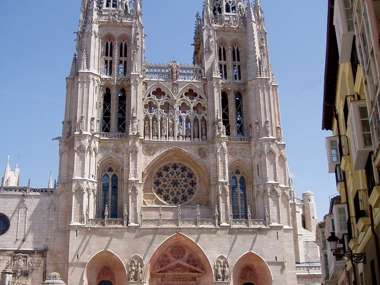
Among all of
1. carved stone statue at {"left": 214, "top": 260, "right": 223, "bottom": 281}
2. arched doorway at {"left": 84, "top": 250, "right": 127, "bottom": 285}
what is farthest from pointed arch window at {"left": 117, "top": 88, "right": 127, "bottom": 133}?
carved stone statue at {"left": 214, "top": 260, "right": 223, "bottom": 281}

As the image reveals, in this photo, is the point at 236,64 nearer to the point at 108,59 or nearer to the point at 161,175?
the point at 108,59

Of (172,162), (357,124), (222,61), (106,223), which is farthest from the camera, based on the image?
(222,61)

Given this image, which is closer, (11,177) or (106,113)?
(106,113)

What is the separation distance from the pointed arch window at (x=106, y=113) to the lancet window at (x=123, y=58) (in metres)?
1.75

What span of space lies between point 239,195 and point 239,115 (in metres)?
6.10

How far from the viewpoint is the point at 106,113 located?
3806cm

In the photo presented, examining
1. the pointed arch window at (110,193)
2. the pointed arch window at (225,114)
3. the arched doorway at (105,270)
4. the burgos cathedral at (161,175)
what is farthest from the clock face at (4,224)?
the pointed arch window at (225,114)

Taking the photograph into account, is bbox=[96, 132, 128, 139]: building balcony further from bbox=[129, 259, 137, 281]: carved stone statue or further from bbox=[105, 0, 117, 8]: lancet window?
bbox=[105, 0, 117, 8]: lancet window

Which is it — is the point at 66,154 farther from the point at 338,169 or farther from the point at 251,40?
the point at 338,169

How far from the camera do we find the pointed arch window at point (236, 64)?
40650 millimetres

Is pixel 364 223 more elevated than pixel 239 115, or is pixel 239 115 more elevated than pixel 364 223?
pixel 239 115

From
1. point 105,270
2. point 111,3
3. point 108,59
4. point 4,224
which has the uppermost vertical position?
point 111,3

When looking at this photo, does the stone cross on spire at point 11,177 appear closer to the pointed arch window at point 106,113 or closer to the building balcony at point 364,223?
the pointed arch window at point 106,113

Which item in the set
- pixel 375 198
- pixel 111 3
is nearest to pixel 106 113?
pixel 111 3
